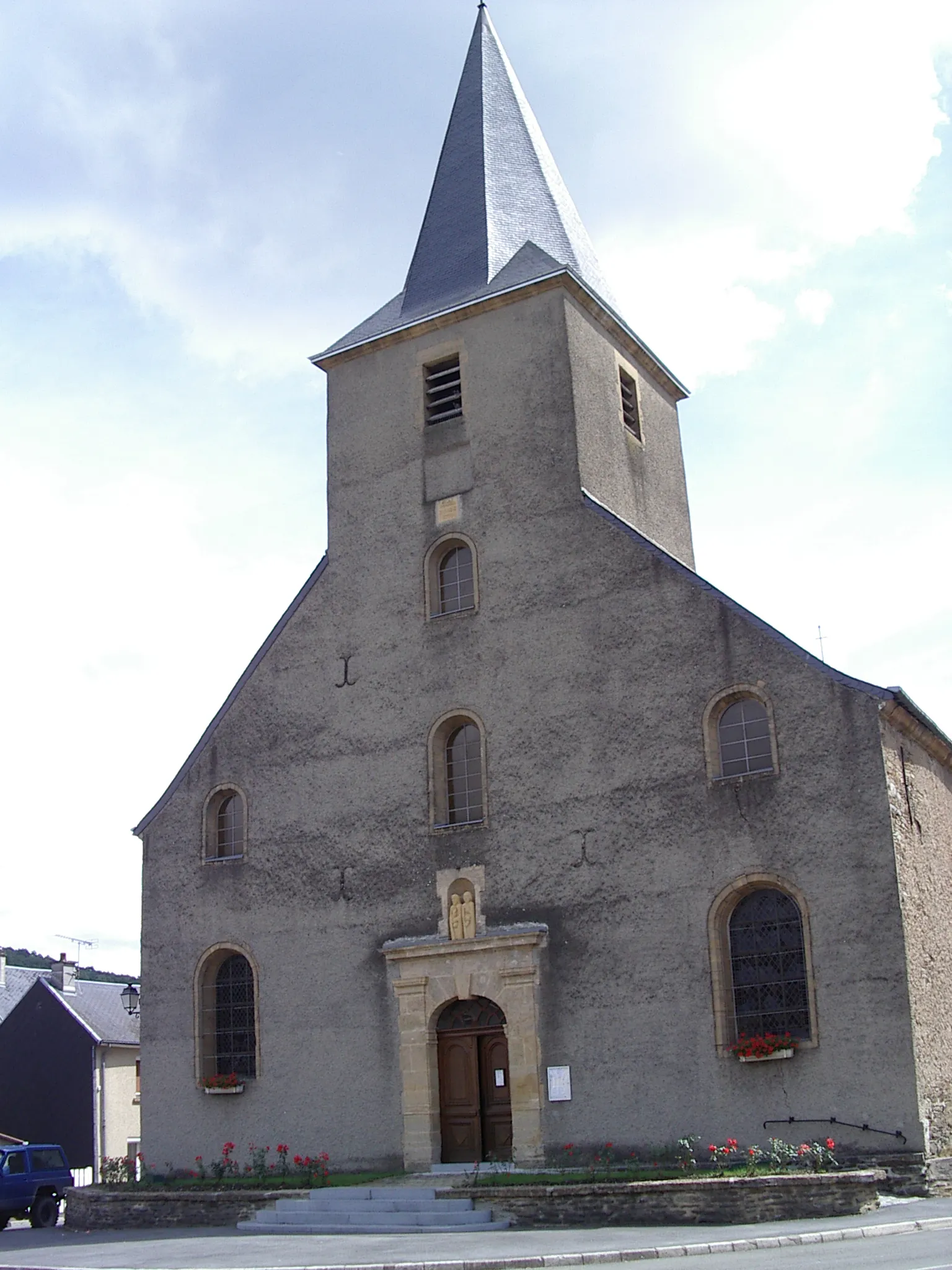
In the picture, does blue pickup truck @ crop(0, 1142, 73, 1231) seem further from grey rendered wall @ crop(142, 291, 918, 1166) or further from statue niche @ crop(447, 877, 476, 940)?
statue niche @ crop(447, 877, 476, 940)

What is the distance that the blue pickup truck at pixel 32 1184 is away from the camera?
20734mm

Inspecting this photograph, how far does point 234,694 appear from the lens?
72.5 feet

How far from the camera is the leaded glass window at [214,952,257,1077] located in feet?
66.7

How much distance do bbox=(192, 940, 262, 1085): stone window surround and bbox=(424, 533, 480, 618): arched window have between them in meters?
5.86

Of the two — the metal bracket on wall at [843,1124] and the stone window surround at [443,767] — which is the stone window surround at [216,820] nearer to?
the stone window surround at [443,767]

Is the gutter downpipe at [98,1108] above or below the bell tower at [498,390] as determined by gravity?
below

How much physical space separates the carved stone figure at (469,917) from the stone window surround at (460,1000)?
0.53 ft

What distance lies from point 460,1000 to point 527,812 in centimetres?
271

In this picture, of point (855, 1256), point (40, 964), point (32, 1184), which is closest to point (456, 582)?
point (32, 1184)

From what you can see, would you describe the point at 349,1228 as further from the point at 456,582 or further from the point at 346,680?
the point at 456,582

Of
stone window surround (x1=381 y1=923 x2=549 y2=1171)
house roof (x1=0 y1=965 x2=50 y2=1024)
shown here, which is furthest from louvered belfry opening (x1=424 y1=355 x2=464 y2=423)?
house roof (x1=0 y1=965 x2=50 y2=1024)

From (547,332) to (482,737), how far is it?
21.2 ft

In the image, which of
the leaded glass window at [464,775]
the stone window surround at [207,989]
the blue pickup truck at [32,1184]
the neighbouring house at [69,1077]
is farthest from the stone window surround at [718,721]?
the neighbouring house at [69,1077]

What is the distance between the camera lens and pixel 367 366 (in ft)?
74.6
